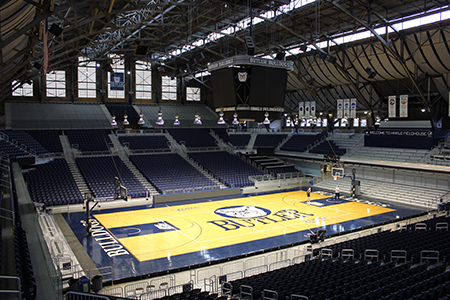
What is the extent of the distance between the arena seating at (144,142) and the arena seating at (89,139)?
2.18 meters

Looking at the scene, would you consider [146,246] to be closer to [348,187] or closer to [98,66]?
[348,187]

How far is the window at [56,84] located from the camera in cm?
4603

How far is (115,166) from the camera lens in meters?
36.4

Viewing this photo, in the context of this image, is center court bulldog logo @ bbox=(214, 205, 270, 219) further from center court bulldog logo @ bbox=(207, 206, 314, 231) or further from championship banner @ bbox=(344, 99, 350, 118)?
championship banner @ bbox=(344, 99, 350, 118)

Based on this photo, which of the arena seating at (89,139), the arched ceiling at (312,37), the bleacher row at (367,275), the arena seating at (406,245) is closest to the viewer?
the bleacher row at (367,275)

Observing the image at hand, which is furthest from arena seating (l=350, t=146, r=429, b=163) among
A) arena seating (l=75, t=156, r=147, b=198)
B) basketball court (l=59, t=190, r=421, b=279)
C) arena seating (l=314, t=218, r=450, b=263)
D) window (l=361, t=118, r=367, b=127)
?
arena seating (l=75, t=156, r=147, b=198)

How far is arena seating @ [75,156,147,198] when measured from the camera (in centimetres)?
3152

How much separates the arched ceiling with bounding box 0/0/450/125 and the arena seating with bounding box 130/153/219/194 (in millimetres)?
12630

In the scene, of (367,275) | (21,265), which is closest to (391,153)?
(367,275)

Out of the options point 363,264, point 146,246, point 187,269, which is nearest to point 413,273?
point 363,264

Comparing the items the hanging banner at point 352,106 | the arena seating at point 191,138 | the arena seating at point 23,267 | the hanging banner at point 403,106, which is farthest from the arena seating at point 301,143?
the arena seating at point 23,267

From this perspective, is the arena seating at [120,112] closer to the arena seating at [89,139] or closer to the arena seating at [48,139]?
the arena seating at [89,139]

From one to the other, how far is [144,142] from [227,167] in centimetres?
1134

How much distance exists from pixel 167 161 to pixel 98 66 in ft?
58.0
